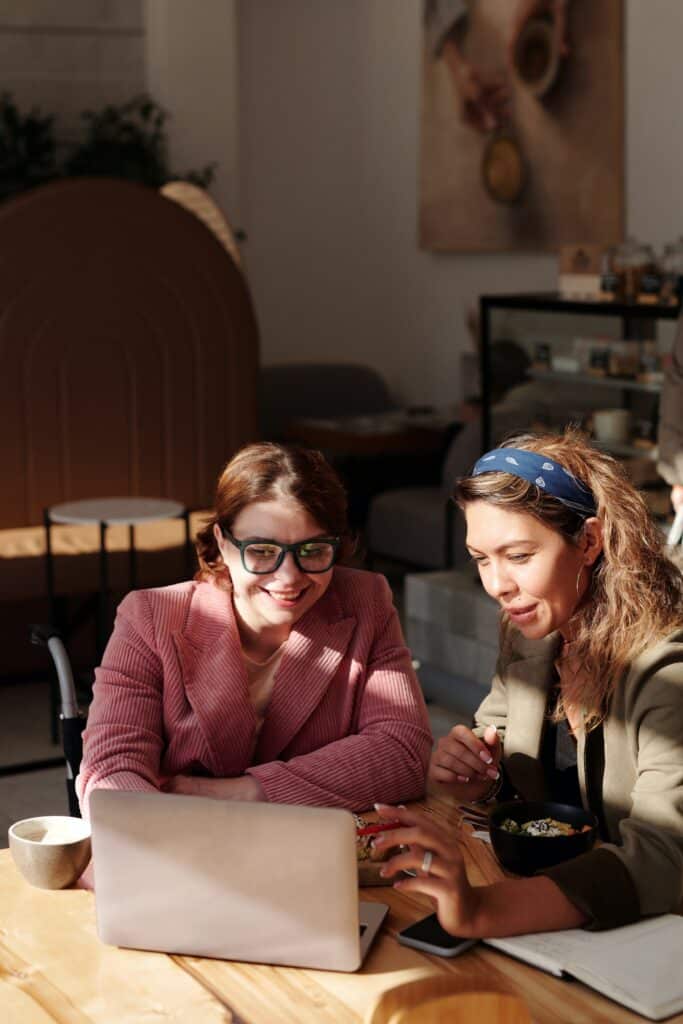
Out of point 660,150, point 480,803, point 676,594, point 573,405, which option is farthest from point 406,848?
point 660,150

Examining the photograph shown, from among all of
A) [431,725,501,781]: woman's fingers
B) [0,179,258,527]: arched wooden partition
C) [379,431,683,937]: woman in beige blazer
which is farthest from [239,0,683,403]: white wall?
[379,431,683,937]: woman in beige blazer

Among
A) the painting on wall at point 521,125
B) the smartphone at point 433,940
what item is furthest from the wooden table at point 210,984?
the painting on wall at point 521,125

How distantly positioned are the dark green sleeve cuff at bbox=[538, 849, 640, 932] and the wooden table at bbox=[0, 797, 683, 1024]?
0.37ft

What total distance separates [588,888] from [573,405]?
4.10 metres

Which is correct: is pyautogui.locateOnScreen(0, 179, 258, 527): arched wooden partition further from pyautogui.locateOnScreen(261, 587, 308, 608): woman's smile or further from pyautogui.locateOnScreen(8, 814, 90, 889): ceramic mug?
pyautogui.locateOnScreen(8, 814, 90, 889): ceramic mug

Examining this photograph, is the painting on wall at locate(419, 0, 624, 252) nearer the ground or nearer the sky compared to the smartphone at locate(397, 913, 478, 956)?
nearer the sky

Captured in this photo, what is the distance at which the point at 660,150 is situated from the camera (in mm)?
6793

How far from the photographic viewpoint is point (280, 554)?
221 cm

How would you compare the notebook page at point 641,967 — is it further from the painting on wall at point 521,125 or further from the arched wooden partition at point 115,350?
the painting on wall at point 521,125

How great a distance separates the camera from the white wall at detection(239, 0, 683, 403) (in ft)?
28.7

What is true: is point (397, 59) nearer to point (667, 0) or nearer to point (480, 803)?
point (667, 0)

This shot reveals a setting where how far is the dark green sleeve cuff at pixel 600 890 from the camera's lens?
1670 mm

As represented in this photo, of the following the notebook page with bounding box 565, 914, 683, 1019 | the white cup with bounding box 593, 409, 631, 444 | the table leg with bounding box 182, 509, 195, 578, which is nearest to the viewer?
the notebook page with bounding box 565, 914, 683, 1019

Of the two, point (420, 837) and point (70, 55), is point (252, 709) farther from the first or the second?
point (70, 55)
